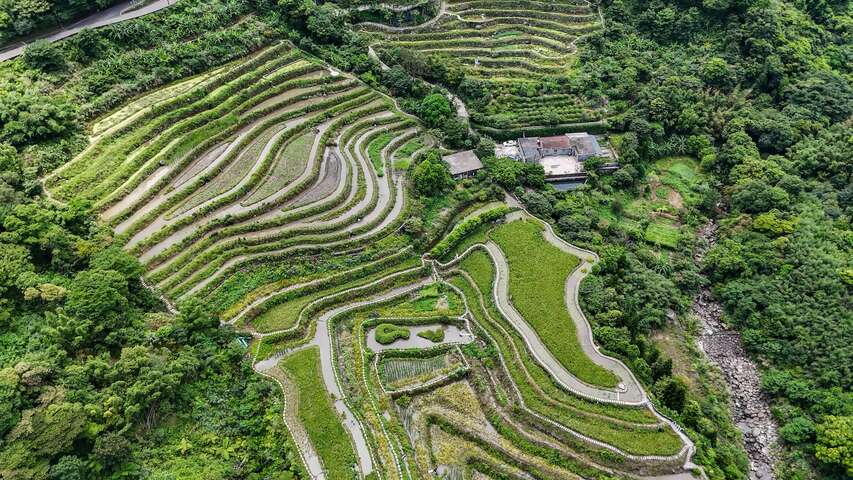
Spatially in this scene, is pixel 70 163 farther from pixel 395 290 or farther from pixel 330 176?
pixel 395 290

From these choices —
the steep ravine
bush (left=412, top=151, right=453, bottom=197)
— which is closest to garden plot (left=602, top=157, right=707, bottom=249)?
the steep ravine

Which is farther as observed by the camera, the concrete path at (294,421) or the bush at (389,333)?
the bush at (389,333)

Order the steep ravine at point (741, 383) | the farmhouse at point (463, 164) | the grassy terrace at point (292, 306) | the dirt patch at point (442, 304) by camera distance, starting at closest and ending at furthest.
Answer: the grassy terrace at point (292, 306), the steep ravine at point (741, 383), the dirt patch at point (442, 304), the farmhouse at point (463, 164)

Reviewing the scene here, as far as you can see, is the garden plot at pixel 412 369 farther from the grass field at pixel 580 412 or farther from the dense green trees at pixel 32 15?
the dense green trees at pixel 32 15

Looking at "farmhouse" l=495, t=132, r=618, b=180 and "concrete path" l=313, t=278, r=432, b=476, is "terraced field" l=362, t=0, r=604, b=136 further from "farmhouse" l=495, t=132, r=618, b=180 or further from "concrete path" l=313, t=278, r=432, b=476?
"concrete path" l=313, t=278, r=432, b=476

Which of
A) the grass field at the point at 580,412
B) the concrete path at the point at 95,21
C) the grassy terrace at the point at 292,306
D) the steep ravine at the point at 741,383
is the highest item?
the concrete path at the point at 95,21

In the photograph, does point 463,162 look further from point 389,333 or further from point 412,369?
point 412,369

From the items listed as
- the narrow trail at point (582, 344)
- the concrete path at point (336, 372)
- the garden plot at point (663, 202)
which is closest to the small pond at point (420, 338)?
the concrete path at point (336, 372)
